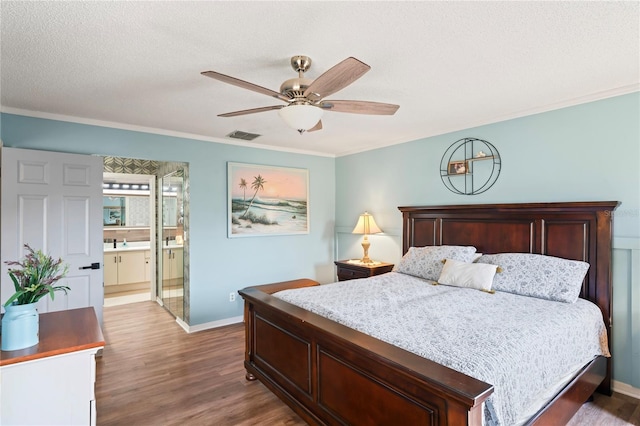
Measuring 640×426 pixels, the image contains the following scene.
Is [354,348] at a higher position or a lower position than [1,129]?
lower

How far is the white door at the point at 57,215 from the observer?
9.61ft

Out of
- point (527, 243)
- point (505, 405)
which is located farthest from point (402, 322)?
point (527, 243)

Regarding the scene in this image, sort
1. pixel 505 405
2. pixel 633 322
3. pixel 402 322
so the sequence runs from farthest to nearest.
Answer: pixel 633 322 → pixel 402 322 → pixel 505 405

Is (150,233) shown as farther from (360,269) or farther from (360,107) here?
(360,107)

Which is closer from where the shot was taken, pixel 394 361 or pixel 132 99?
pixel 394 361

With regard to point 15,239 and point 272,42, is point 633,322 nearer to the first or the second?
point 272,42

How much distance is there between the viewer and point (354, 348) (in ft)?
5.86

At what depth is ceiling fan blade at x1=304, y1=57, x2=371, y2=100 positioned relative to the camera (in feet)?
5.23

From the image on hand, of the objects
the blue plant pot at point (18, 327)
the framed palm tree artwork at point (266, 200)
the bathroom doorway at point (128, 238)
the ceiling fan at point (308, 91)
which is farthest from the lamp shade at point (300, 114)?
the bathroom doorway at point (128, 238)

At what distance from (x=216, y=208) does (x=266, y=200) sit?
0.72 m

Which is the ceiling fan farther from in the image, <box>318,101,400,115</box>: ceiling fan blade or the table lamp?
the table lamp

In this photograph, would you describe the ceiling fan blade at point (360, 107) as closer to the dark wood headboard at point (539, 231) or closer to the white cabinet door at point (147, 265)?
the dark wood headboard at point (539, 231)

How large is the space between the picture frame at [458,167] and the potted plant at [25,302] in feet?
11.9

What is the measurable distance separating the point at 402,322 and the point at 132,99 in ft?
9.04
